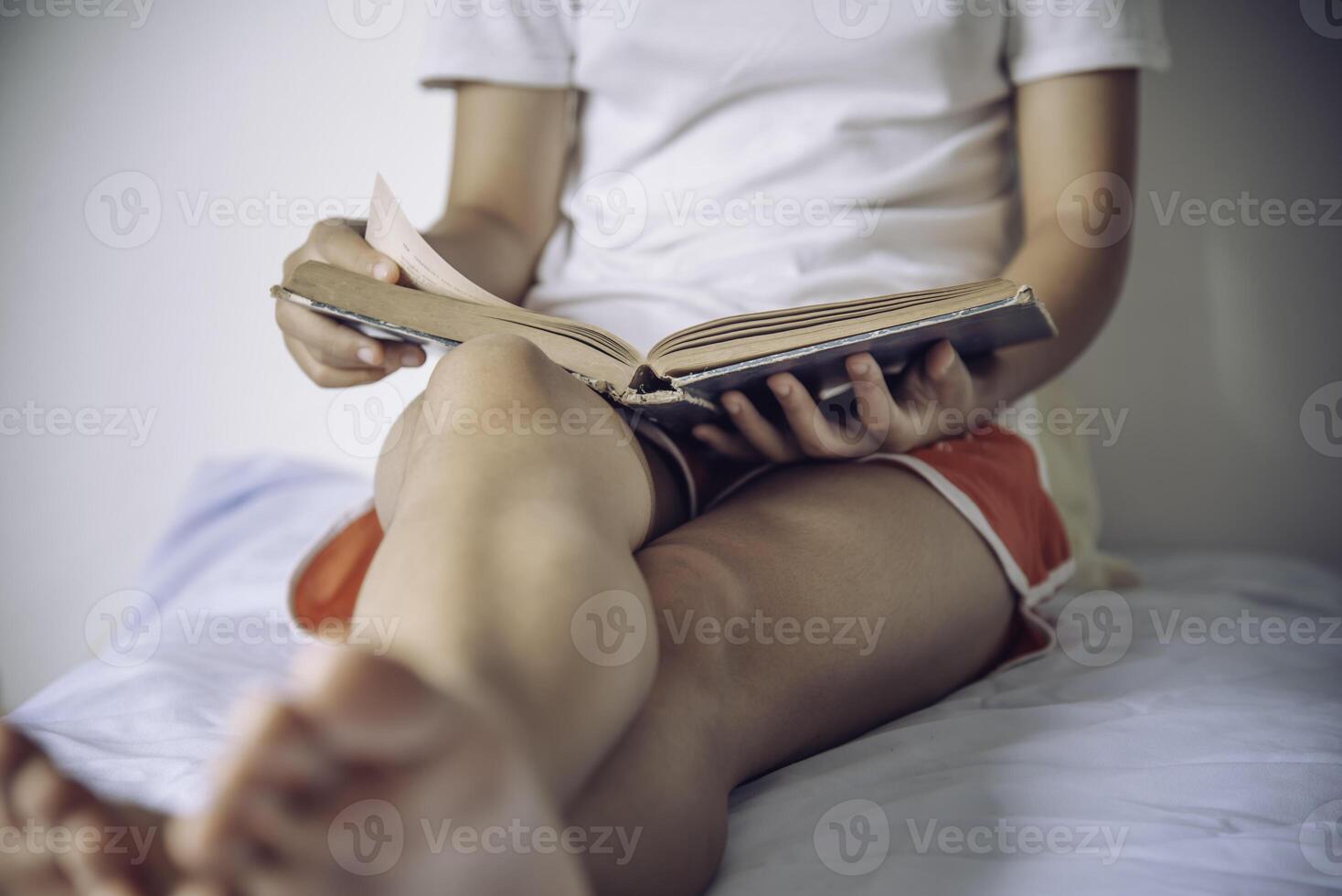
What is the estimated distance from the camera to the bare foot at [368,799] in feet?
0.80

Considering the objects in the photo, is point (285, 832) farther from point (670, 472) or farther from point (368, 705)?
point (670, 472)

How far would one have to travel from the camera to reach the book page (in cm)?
59

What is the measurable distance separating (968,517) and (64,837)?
0.55m

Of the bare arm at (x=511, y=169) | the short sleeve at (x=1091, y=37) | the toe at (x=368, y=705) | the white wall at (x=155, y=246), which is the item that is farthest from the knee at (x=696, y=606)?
the white wall at (x=155, y=246)

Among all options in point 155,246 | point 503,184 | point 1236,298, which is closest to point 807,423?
point 503,184

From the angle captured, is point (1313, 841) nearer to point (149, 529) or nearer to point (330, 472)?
point (330, 472)

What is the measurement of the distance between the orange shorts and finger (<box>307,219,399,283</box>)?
0.67 ft

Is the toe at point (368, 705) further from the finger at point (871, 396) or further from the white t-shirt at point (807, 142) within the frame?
the white t-shirt at point (807, 142)

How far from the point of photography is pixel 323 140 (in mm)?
1559

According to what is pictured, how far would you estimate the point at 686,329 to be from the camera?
53 centimetres

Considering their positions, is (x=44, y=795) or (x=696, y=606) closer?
(x=44, y=795)

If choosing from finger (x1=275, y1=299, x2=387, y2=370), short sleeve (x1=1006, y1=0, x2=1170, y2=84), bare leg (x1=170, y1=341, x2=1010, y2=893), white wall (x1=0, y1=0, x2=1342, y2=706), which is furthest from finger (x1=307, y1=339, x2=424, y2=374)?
white wall (x1=0, y1=0, x2=1342, y2=706)

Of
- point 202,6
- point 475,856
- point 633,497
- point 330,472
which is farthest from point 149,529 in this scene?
point 475,856

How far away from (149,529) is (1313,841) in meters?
1.75
